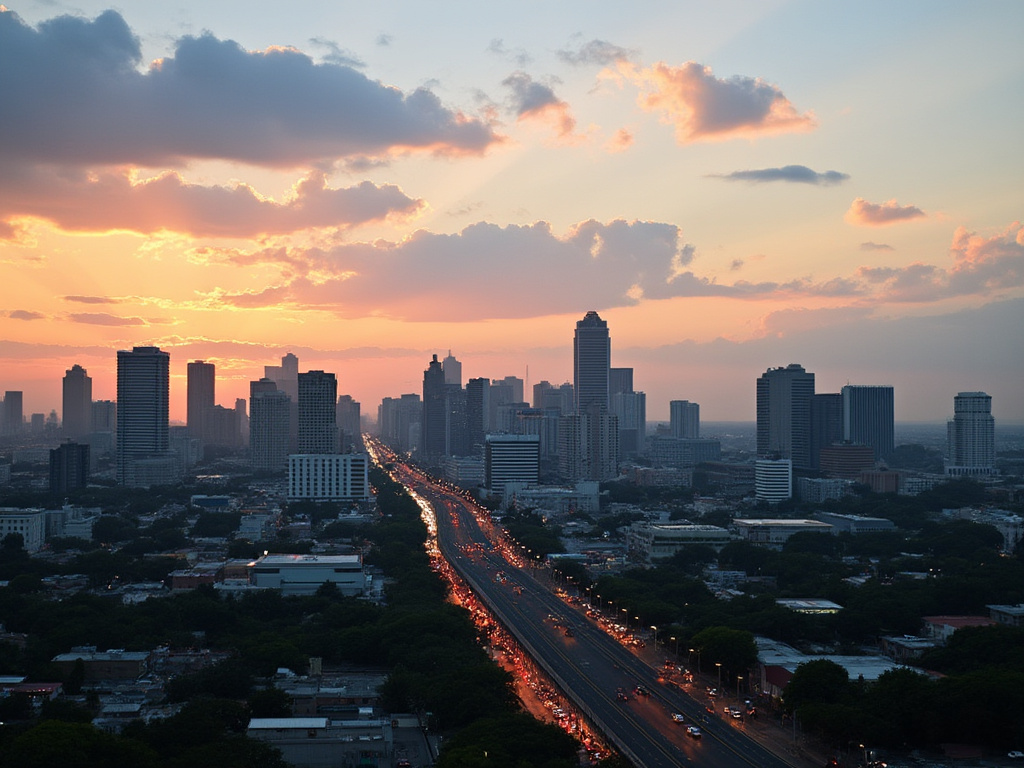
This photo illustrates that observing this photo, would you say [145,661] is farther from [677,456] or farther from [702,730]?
[677,456]

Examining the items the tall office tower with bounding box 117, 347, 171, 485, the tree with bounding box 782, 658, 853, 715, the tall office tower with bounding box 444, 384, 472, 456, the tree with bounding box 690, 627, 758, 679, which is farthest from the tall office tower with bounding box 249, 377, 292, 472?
the tree with bounding box 782, 658, 853, 715

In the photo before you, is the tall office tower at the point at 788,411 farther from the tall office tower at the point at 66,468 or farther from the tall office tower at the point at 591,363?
the tall office tower at the point at 66,468

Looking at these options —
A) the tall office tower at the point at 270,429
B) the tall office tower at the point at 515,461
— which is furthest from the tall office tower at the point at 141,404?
the tall office tower at the point at 515,461

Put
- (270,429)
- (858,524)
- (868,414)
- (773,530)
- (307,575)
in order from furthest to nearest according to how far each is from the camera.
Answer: (868,414) → (270,429) → (858,524) → (773,530) → (307,575)

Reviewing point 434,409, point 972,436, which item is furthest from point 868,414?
point 434,409

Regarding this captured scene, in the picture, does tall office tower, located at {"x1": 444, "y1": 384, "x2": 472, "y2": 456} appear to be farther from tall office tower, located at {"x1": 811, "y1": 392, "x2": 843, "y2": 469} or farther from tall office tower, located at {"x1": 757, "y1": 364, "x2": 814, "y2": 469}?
tall office tower, located at {"x1": 811, "y1": 392, "x2": 843, "y2": 469}

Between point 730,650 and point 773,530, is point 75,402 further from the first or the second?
point 730,650

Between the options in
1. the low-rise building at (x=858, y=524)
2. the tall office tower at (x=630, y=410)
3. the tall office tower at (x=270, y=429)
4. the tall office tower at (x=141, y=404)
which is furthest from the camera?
the tall office tower at (x=630, y=410)
